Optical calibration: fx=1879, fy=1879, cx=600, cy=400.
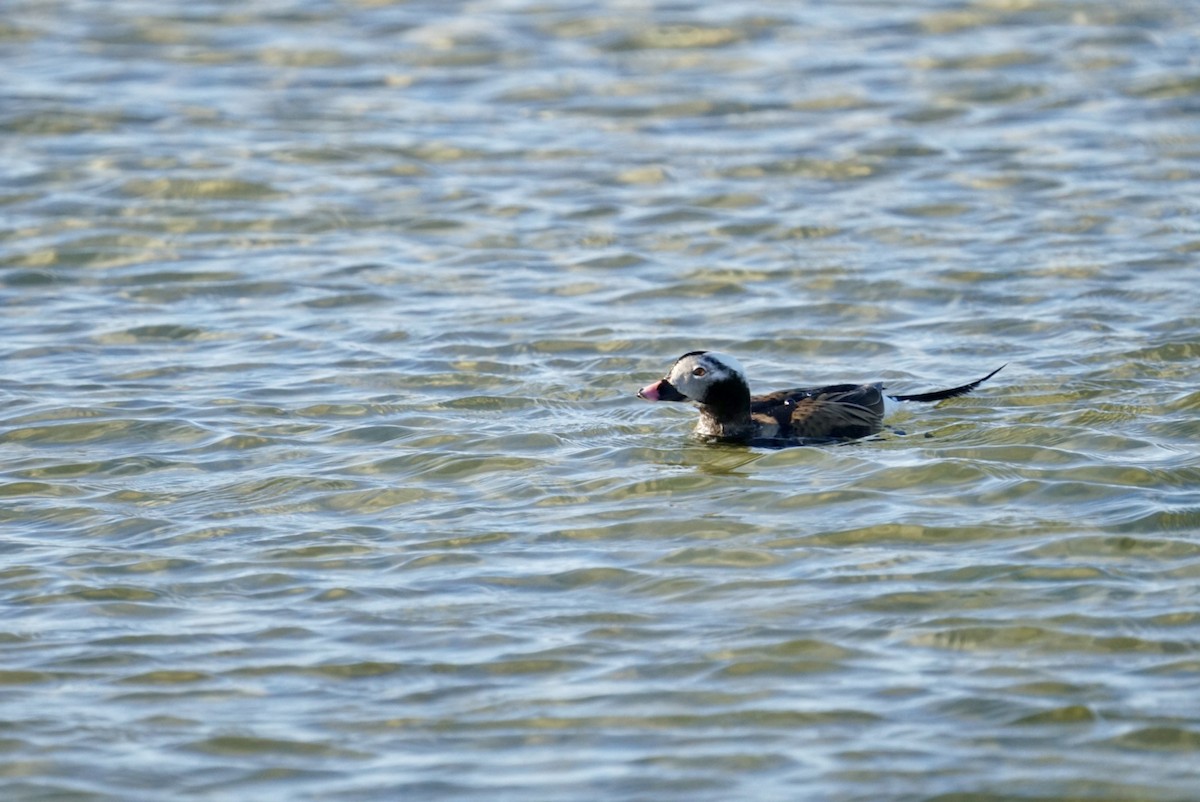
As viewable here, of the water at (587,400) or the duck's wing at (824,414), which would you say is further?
the duck's wing at (824,414)

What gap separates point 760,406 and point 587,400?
1.15m

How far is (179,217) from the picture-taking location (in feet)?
47.5

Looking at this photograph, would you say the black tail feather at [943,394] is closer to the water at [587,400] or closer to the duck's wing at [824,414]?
the water at [587,400]

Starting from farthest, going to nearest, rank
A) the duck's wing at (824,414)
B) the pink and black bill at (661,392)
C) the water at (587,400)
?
the pink and black bill at (661,392) → the duck's wing at (824,414) → the water at (587,400)

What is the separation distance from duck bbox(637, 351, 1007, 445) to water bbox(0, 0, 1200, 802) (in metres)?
0.23

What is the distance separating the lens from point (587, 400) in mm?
10797

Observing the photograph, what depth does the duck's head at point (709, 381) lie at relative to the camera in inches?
388

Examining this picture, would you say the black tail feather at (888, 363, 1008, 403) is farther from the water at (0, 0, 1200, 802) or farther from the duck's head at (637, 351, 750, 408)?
the duck's head at (637, 351, 750, 408)

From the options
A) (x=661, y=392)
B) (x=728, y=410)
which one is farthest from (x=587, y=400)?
(x=728, y=410)

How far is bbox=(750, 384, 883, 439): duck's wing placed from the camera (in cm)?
984

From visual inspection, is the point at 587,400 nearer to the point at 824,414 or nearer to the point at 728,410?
the point at 728,410

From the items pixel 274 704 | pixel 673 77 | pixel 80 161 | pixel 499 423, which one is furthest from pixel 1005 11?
pixel 274 704

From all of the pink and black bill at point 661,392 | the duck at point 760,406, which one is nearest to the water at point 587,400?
the duck at point 760,406

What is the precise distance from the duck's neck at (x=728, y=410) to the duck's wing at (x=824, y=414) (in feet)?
0.31
